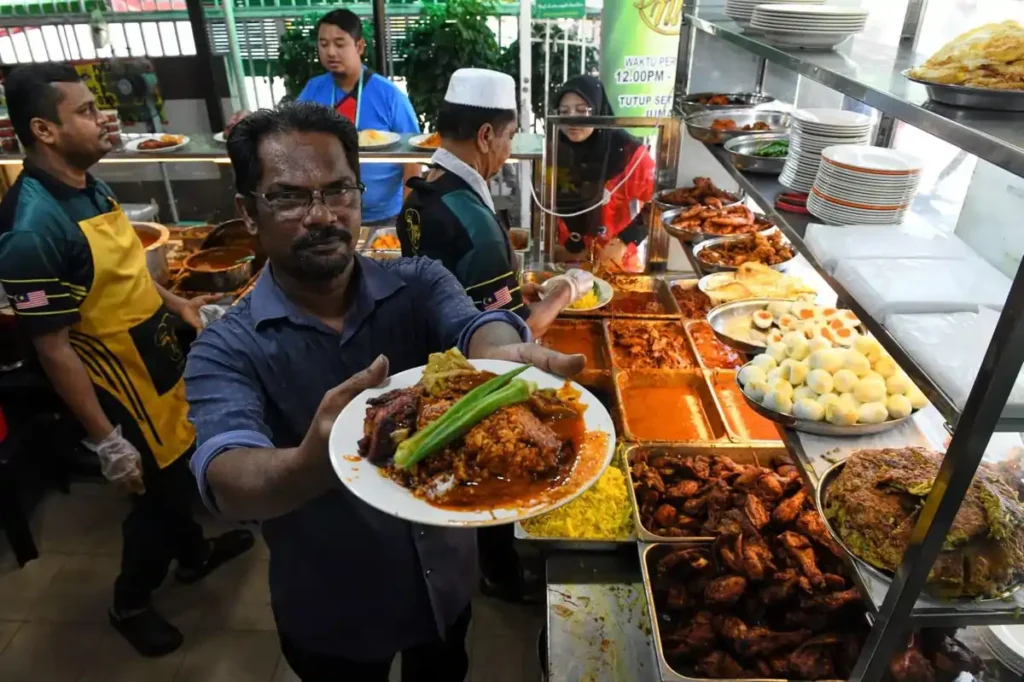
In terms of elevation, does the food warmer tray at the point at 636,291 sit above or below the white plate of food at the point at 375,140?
below

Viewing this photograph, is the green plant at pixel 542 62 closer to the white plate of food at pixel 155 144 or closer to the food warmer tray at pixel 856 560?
the white plate of food at pixel 155 144

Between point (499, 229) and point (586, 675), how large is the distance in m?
1.87

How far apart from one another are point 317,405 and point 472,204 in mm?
1268

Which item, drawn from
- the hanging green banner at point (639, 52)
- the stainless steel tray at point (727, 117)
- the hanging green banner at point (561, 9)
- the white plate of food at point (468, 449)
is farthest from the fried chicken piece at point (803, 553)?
the hanging green banner at point (561, 9)

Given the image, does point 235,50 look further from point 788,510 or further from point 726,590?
point 726,590

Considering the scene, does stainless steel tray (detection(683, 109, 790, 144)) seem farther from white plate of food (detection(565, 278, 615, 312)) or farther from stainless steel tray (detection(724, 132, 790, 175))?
white plate of food (detection(565, 278, 615, 312))

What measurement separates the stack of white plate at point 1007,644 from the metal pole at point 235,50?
335 inches

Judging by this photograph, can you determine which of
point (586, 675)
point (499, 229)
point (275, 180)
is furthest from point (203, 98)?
point (586, 675)

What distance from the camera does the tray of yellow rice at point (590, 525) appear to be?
2.74 m

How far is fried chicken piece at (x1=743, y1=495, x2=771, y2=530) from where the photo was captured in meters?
2.54

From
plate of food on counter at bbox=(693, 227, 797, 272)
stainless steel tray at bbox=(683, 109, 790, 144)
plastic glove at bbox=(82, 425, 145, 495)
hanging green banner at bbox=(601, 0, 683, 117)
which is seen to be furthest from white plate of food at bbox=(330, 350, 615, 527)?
hanging green banner at bbox=(601, 0, 683, 117)

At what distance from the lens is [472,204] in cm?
292

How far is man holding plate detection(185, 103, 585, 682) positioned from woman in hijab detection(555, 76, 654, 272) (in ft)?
7.72

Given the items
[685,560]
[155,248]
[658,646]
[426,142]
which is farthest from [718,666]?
[155,248]
